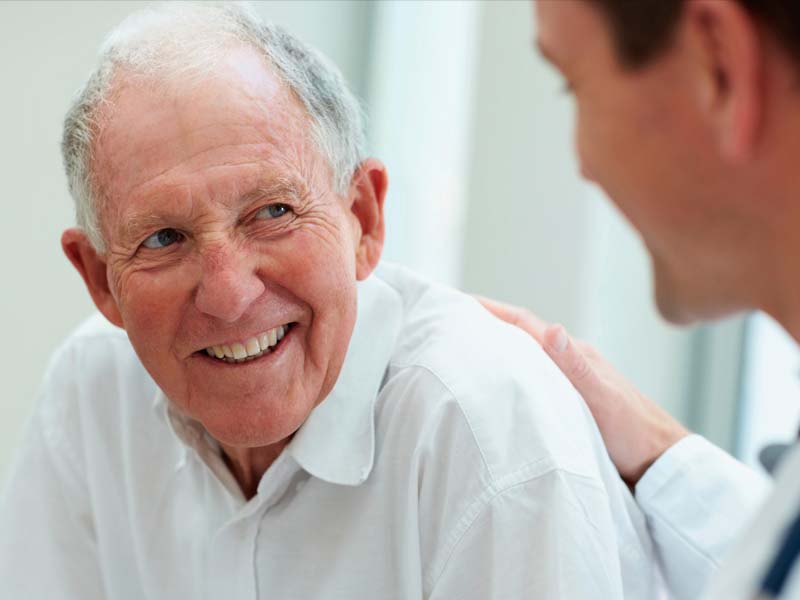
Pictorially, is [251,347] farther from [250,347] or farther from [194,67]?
[194,67]

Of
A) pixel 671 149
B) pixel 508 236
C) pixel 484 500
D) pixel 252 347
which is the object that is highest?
pixel 671 149

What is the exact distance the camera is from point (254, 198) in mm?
1435

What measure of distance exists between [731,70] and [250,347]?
2.68 ft

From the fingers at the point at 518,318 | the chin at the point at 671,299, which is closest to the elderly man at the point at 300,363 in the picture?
the fingers at the point at 518,318

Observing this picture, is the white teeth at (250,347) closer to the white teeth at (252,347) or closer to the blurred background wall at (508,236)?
the white teeth at (252,347)

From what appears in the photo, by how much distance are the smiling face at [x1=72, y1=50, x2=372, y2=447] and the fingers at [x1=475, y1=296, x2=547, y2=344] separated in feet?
0.97

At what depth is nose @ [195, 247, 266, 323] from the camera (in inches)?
55.3

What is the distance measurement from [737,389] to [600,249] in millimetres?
566

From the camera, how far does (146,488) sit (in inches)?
68.6

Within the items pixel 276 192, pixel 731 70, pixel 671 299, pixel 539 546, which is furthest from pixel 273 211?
pixel 731 70

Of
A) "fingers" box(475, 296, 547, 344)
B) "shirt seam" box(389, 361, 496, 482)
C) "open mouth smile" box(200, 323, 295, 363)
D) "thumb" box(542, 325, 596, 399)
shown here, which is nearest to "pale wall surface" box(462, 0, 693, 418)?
"fingers" box(475, 296, 547, 344)

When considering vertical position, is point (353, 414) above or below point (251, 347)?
below

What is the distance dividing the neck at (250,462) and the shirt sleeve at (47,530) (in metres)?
0.26

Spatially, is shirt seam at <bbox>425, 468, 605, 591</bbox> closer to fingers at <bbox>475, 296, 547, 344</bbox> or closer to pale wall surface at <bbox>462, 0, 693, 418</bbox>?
fingers at <bbox>475, 296, 547, 344</bbox>
